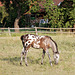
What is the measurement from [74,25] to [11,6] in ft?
32.9

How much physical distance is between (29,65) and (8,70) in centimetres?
132

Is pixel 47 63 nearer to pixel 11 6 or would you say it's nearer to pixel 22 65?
pixel 22 65

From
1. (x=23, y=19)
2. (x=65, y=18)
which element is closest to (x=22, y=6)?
(x=65, y=18)

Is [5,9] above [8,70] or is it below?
above

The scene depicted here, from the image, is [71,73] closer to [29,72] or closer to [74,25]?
[29,72]

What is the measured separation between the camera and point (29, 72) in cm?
837

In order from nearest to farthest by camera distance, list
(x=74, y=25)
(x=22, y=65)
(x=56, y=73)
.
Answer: (x=56, y=73) → (x=22, y=65) → (x=74, y=25)

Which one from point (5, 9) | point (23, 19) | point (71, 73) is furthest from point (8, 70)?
point (23, 19)

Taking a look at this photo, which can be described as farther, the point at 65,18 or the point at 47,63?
the point at 65,18

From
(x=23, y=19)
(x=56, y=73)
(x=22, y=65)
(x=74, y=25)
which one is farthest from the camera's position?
(x=23, y=19)

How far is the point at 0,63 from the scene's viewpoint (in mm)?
10211

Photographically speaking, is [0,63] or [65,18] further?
[65,18]

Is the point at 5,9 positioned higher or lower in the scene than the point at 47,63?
higher

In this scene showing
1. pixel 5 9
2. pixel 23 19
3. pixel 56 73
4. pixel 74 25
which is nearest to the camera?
pixel 56 73
